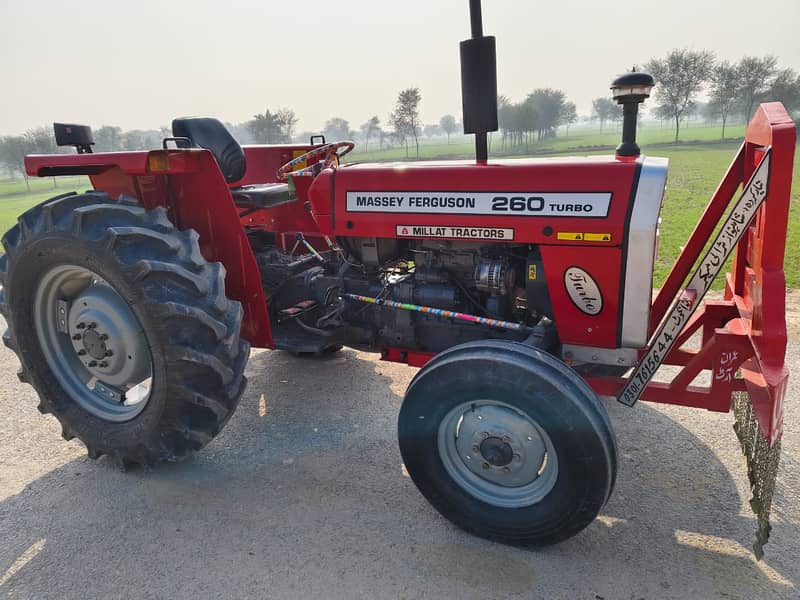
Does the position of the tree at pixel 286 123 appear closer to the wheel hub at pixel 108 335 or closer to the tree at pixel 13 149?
the tree at pixel 13 149

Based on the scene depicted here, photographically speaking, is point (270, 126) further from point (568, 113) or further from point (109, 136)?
point (568, 113)

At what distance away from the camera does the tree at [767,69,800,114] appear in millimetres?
47875

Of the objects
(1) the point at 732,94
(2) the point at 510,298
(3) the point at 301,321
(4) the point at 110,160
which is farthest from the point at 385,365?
(1) the point at 732,94

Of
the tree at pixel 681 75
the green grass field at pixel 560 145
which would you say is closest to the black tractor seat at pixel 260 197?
the green grass field at pixel 560 145

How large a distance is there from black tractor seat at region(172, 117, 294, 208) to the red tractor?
71cm

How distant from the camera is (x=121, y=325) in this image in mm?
2975

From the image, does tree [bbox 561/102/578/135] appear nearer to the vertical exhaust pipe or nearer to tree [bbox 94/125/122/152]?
tree [bbox 94/125/122/152]

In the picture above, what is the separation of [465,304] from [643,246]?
1040 millimetres

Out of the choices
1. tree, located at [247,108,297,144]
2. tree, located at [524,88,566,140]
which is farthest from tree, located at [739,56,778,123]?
tree, located at [247,108,297,144]

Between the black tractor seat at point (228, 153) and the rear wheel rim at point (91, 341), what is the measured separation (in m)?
1.15

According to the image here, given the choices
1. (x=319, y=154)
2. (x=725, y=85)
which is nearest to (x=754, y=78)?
(x=725, y=85)

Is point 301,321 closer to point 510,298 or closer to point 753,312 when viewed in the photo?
point 510,298

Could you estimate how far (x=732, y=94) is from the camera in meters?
52.5

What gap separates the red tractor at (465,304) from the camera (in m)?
2.29
